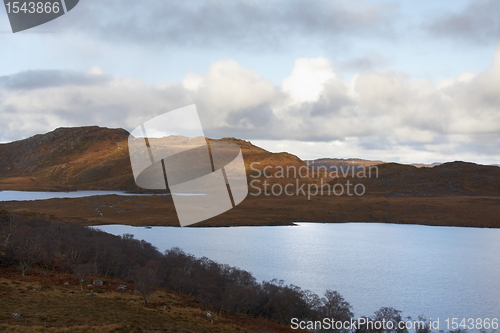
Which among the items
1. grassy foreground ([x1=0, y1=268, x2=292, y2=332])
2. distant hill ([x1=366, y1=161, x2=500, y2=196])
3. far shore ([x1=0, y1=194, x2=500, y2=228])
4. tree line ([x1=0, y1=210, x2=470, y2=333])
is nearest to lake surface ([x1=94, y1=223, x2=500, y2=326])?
tree line ([x1=0, y1=210, x2=470, y2=333])

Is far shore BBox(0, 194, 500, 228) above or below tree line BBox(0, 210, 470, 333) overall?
above

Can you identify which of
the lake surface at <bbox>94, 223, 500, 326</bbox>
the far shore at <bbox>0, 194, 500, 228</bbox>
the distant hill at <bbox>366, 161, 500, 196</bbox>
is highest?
the distant hill at <bbox>366, 161, 500, 196</bbox>

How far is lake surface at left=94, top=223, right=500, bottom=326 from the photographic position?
33062 millimetres

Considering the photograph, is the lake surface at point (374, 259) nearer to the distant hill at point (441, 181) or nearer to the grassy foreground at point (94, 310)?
the grassy foreground at point (94, 310)

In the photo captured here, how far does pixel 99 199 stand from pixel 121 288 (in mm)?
87930

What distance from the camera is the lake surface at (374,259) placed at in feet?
108

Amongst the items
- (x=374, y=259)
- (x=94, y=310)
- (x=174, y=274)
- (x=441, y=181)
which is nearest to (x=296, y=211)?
(x=374, y=259)

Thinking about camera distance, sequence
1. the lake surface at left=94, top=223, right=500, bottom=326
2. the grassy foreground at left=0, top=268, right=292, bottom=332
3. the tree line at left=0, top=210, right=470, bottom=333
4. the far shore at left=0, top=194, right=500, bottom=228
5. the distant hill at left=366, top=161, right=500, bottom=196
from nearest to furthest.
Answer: the grassy foreground at left=0, top=268, right=292, bottom=332
the tree line at left=0, top=210, right=470, bottom=333
the lake surface at left=94, top=223, right=500, bottom=326
the far shore at left=0, top=194, right=500, bottom=228
the distant hill at left=366, top=161, right=500, bottom=196

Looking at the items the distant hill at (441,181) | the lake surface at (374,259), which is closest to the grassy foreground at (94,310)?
the lake surface at (374,259)

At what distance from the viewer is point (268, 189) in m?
146

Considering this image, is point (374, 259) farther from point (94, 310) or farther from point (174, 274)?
point (94, 310)

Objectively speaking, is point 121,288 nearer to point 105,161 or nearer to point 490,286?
point 490,286

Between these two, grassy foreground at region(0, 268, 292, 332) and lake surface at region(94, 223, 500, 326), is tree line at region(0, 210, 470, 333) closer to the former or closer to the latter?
grassy foreground at region(0, 268, 292, 332)

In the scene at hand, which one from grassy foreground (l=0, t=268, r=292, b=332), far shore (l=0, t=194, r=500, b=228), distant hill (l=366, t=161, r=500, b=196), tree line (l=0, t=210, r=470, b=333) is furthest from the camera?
distant hill (l=366, t=161, r=500, b=196)
